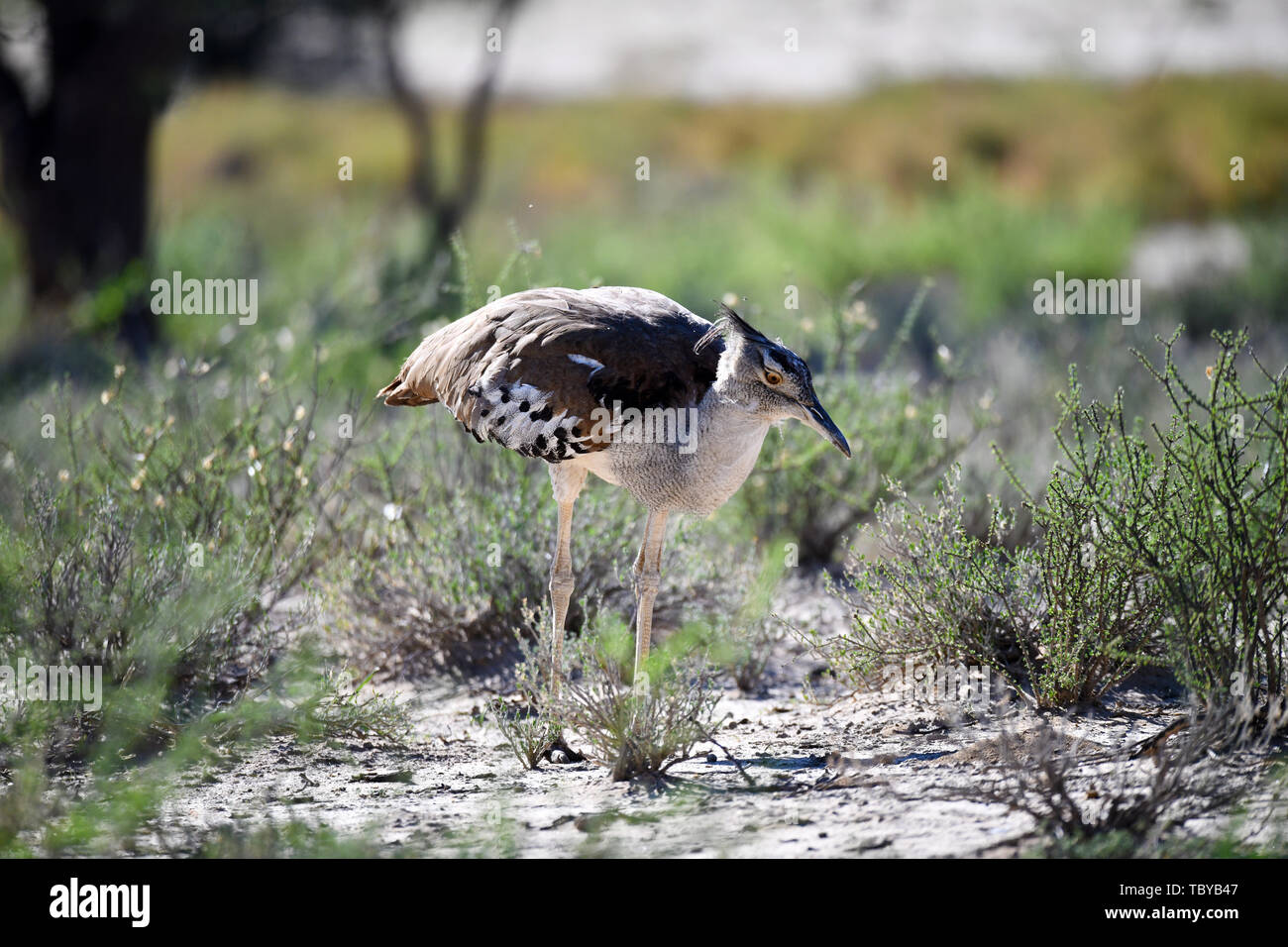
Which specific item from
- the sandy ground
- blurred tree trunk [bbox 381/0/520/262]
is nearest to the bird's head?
the sandy ground

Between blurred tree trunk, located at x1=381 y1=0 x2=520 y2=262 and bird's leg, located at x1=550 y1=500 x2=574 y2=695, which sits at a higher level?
blurred tree trunk, located at x1=381 y1=0 x2=520 y2=262

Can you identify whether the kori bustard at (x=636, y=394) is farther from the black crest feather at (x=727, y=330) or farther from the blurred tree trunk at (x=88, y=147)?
the blurred tree trunk at (x=88, y=147)

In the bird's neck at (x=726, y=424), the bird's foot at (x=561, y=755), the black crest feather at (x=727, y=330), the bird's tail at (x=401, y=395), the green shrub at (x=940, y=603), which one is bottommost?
the bird's foot at (x=561, y=755)

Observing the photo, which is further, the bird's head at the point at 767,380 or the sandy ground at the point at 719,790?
the bird's head at the point at 767,380

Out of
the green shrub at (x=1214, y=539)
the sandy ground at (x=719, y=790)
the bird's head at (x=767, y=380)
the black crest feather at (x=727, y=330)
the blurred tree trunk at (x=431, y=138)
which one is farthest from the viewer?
the blurred tree trunk at (x=431, y=138)

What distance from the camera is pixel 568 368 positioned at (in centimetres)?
444

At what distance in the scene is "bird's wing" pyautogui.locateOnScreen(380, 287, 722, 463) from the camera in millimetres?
4410

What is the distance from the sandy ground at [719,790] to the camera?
3613mm

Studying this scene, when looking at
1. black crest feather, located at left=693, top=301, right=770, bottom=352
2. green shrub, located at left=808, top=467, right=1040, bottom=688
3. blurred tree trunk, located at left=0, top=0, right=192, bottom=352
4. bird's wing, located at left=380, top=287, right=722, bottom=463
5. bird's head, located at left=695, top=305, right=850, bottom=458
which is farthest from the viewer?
blurred tree trunk, located at left=0, top=0, right=192, bottom=352

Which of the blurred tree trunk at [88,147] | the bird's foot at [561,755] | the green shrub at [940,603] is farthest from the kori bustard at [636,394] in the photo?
the blurred tree trunk at [88,147]

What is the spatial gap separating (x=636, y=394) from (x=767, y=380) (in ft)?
1.57

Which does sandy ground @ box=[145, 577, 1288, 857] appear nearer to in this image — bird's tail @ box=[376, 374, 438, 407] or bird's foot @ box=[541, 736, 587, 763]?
bird's foot @ box=[541, 736, 587, 763]

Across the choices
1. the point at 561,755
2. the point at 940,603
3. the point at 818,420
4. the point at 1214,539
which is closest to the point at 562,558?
the point at 561,755

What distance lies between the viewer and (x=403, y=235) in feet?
53.3
